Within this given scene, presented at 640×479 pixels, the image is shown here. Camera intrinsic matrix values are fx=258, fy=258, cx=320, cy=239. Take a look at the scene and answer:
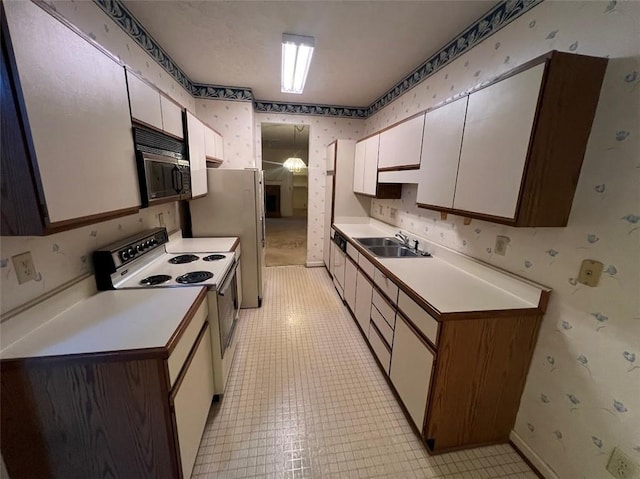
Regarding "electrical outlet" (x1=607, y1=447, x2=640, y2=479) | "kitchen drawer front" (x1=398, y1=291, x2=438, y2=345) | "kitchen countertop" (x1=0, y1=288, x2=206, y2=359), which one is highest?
"kitchen countertop" (x1=0, y1=288, x2=206, y2=359)

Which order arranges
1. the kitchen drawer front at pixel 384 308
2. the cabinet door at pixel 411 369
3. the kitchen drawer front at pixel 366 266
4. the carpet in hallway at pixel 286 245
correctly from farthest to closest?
the carpet in hallway at pixel 286 245, the kitchen drawer front at pixel 366 266, the kitchen drawer front at pixel 384 308, the cabinet door at pixel 411 369

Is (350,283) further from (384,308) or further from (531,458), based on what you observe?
(531,458)

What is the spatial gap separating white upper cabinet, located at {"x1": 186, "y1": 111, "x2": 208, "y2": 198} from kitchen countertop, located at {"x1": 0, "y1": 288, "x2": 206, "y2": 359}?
42.2 inches

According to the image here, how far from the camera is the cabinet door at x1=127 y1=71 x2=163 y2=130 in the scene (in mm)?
1359

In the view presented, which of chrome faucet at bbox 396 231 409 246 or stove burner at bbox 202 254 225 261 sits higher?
chrome faucet at bbox 396 231 409 246

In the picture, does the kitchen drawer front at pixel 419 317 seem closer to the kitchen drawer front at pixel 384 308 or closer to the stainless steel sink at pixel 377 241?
the kitchen drawer front at pixel 384 308

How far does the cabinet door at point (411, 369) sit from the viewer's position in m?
1.46

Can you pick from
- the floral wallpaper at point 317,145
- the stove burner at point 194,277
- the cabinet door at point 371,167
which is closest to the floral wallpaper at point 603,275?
the cabinet door at point 371,167

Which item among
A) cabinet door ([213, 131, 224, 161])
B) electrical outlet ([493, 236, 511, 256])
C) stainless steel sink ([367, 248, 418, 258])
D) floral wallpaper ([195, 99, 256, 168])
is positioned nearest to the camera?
electrical outlet ([493, 236, 511, 256])

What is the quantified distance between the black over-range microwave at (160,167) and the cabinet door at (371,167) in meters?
1.90

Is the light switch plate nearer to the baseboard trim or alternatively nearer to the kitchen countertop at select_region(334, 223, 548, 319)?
the kitchen countertop at select_region(334, 223, 548, 319)

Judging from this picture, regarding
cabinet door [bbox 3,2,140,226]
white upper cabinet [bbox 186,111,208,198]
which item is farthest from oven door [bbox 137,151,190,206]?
white upper cabinet [bbox 186,111,208,198]

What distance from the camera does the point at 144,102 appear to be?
1477mm

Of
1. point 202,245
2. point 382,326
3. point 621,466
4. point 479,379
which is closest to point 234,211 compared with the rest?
point 202,245
